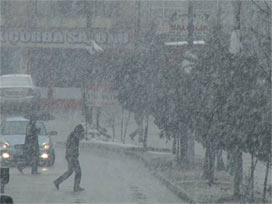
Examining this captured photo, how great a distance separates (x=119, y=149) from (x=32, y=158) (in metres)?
6.35

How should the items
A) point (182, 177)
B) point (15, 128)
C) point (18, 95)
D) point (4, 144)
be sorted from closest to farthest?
point (182, 177) → point (4, 144) → point (15, 128) → point (18, 95)

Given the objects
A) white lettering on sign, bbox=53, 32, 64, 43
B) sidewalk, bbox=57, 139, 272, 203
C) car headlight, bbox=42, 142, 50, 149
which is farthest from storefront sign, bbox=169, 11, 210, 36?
white lettering on sign, bbox=53, 32, 64, 43

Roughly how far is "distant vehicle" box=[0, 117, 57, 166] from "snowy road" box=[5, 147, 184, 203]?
0.97 feet

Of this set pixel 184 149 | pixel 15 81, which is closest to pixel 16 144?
pixel 184 149

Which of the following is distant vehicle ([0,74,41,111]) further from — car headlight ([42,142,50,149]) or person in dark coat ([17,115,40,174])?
person in dark coat ([17,115,40,174])

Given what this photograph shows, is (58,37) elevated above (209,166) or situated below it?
above

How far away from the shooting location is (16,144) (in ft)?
66.6

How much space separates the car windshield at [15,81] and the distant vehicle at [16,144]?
34.8 ft

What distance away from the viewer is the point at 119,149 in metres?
24.5

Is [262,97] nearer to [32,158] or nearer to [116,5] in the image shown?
[32,158]

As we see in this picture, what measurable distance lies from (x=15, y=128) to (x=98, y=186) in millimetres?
5403

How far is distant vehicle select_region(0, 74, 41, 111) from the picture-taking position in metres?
31.9

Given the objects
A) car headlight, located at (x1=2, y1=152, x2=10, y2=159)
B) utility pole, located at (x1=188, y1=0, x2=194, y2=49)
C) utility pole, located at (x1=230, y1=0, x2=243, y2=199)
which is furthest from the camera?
car headlight, located at (x1=2, y1=152, x2=10, y2=159)

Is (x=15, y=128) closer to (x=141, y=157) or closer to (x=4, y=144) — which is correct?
(x=4, y=144)
